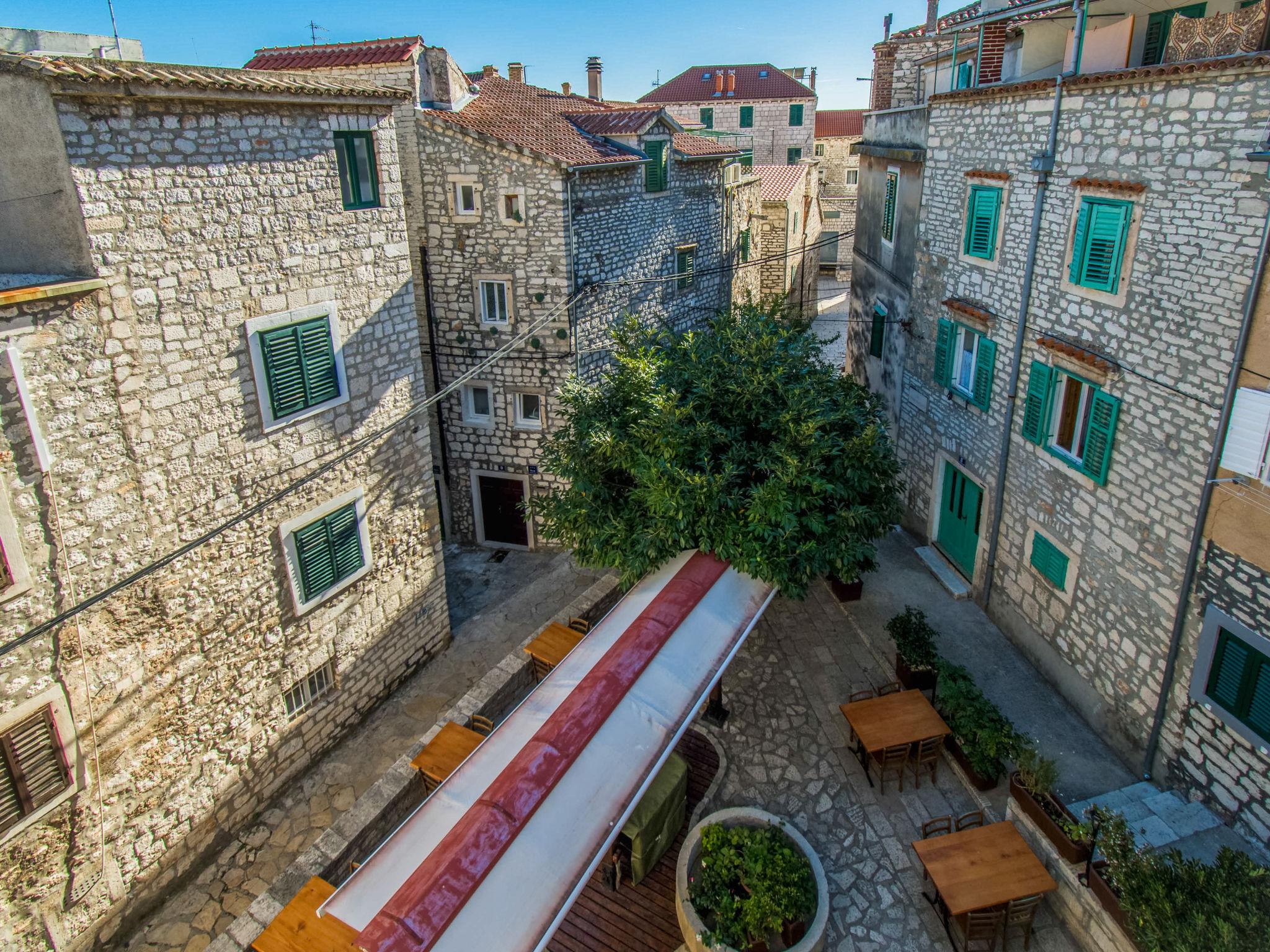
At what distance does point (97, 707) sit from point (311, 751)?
12.1 ft

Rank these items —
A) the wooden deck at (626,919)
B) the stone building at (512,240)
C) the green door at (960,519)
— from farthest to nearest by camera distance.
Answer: the stone building at (512,240)
the green door at (960,519)
the wooden deck at (626,919)

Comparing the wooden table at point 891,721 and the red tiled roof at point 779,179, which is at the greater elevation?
the red tiled roof at point 779,179

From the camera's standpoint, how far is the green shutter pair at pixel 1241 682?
8266 millimetres

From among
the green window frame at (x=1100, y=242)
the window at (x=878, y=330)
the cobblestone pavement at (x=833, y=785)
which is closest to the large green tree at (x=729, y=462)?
the cobblestone pavement at (x=833, y=785)

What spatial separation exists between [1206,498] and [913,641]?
412 cm

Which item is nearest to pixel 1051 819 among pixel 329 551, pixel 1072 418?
pixel 1072 418

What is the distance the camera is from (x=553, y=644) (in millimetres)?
11453

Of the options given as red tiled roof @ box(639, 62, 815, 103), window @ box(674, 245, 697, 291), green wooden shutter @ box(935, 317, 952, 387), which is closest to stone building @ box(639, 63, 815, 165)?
red tiled roof @ box(639, 62, 815, 103)

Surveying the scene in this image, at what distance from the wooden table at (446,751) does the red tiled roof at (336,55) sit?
42.2 ft

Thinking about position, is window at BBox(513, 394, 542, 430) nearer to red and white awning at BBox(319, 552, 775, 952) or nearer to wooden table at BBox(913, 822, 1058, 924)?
red and white awning at BBox(319, 552, 775, 952)

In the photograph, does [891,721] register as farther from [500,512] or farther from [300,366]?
[500,512]

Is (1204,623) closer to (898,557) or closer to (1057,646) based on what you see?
(1057,646)

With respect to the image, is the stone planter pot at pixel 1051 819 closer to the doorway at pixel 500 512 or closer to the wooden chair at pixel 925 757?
the wooden chair at pixel 925 757

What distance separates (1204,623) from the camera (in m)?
8.94
